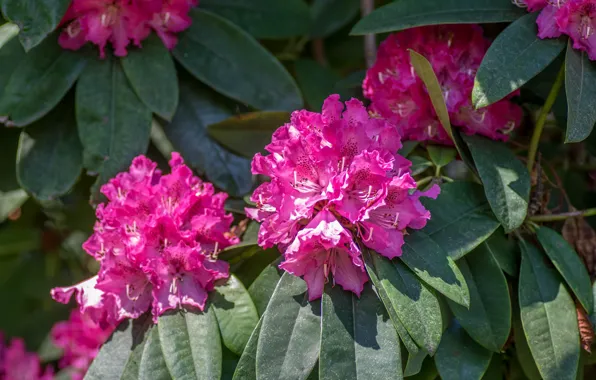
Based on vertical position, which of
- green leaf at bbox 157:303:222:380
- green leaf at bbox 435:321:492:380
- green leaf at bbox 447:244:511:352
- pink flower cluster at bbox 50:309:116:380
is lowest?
pink flower cluster at bbox 50:309:116:380

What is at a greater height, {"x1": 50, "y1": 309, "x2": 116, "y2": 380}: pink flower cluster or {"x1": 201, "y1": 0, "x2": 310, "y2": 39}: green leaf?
{"x1": 201, "y1": 0, "x2": 310, "y2": 39}: green leaf

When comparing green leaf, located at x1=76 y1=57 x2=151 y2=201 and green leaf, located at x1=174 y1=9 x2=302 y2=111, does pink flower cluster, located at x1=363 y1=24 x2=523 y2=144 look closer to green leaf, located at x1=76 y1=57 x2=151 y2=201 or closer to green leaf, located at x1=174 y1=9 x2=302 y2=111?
green leaf, located at x1=174 y1=9 x2=302 y2=111

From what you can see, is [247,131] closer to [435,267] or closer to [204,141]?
[204,141]

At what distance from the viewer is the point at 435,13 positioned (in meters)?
1.25

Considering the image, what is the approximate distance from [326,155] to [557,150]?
2.80 feet

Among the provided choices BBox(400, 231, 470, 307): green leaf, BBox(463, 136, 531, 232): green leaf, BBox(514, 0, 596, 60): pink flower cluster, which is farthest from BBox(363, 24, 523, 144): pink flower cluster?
BBox(400, 231, 470, 307): green leaf

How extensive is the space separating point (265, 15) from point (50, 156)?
54 cm

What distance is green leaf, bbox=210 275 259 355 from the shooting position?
1.15 m

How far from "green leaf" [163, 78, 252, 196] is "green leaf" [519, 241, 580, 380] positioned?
21.2 inches

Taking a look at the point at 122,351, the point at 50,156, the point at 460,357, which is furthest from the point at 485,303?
the point at 50,156

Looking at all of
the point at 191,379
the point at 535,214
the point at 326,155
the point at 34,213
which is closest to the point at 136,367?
the point at 191,379

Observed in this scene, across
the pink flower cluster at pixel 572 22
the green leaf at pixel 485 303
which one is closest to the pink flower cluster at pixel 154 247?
the green leaf at pixel 485 303

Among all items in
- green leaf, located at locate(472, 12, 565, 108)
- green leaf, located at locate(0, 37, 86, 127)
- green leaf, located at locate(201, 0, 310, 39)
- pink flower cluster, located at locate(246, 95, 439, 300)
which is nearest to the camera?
pink flower cluster, located at locate(246, 95, 439, 300)

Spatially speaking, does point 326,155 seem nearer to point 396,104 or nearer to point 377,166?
point 377,166
